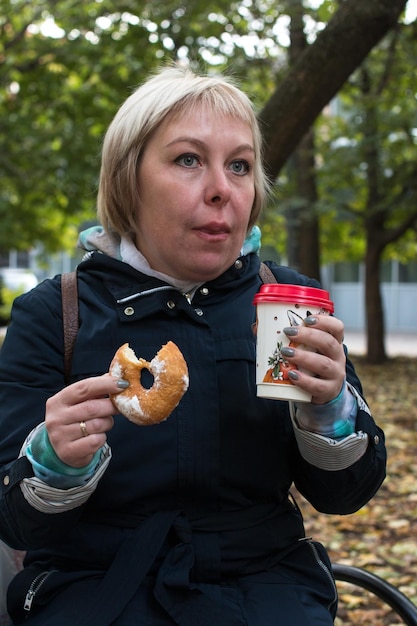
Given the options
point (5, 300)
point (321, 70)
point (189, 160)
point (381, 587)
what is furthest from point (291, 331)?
point (5, 300)

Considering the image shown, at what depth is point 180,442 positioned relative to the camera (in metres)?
1.67

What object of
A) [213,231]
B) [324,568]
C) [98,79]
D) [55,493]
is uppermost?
[98,79]

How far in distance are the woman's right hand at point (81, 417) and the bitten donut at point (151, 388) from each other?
0.09 ft

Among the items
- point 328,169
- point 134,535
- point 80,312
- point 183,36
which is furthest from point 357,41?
point 328,169

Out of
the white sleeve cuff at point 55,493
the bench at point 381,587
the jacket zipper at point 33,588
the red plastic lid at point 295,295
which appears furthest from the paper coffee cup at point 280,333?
the bench at point 381,587

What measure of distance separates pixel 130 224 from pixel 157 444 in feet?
1.94

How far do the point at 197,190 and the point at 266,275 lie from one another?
1.28 feet

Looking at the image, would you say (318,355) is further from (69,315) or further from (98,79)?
(98,79)

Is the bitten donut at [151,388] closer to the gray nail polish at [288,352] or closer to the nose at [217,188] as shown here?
the gray nail polish at [288,352]

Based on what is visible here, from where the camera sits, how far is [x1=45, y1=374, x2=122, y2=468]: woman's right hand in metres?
1.39

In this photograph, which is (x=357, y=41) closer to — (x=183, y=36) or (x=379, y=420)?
(x=183, y=36)

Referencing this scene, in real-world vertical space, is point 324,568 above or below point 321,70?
below

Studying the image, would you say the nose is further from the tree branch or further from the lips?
the tree branch

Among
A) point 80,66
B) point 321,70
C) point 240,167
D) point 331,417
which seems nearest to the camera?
point 331,417
